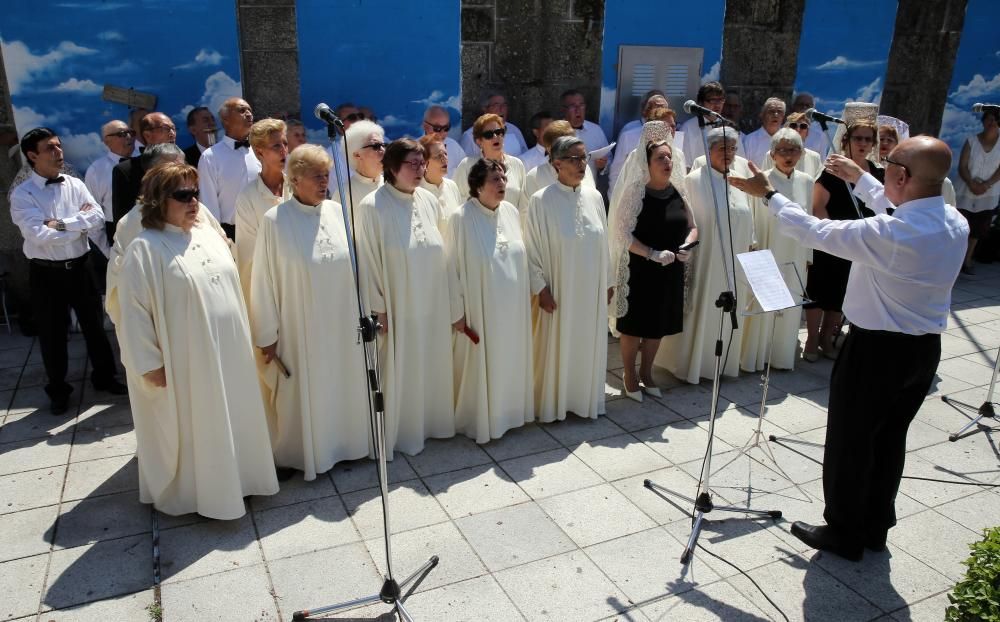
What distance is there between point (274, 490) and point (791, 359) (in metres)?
4.68

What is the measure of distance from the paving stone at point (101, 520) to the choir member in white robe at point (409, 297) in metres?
1.54

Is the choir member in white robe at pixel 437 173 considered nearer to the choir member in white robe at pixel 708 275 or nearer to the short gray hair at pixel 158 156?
the short gray hair at pixel 158 156

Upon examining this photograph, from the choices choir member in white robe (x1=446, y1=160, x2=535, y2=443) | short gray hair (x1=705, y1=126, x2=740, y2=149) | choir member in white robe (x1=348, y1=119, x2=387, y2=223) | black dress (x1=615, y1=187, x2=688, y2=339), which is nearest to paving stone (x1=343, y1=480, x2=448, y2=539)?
choir member in white robe (x1=446, y1=160, x2=535, y2=443)

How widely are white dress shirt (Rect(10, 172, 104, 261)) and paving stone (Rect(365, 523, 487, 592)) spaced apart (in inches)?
137

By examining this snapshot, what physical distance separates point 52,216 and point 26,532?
2560mm

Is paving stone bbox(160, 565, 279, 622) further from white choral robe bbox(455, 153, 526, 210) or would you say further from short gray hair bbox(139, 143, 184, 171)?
white choral robe bbox(455, 153, 526, 210)

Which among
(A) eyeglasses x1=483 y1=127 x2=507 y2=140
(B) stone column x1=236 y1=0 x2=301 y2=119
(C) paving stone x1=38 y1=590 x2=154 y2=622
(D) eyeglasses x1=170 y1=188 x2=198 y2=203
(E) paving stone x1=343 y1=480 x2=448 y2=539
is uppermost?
(B) stone column x1=236 y1=0 x2=301 y2=119

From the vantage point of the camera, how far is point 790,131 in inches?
240

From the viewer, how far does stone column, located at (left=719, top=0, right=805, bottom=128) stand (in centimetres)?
966

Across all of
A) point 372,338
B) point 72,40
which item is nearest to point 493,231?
point 372,338

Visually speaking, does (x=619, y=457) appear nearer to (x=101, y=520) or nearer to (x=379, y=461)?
(x=379, y=461)

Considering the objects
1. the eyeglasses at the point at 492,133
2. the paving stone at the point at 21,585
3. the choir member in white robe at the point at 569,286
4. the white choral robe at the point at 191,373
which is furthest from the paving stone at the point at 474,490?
the eyeglasses at the point at 492,133

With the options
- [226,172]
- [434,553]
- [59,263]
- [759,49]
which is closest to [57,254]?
[59,263]

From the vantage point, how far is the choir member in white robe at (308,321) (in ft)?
14.2
